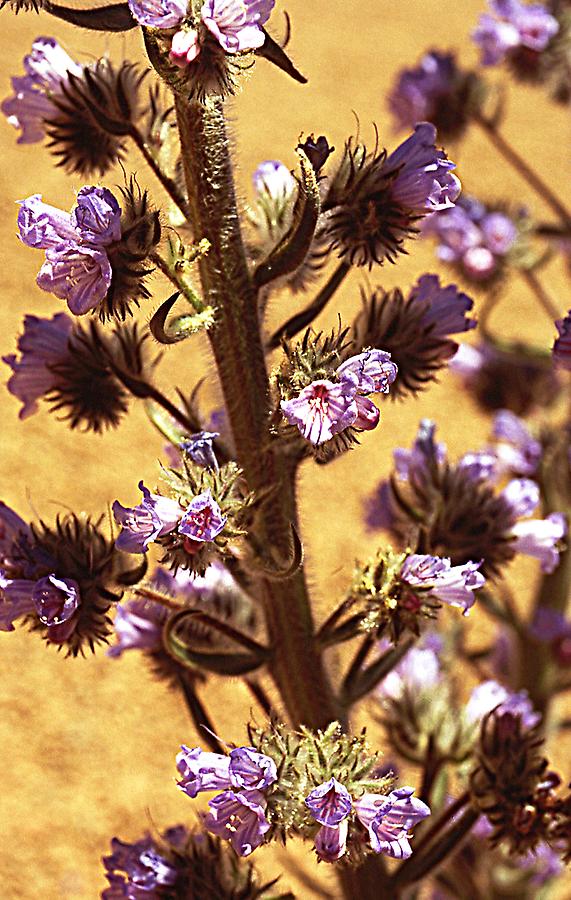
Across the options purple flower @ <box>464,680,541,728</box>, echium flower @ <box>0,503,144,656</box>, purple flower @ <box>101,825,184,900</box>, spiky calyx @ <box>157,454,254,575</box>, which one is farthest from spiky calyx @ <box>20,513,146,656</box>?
purple flower @ <box>464,680,541,728</box>

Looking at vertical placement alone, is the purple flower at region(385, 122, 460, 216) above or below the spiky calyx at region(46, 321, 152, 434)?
below

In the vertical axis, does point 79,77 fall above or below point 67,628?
above

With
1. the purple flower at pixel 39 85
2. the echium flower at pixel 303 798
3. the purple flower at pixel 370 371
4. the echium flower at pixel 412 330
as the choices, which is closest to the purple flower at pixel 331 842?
the echium flower at pixel 303 798

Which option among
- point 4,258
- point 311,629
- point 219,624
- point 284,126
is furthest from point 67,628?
point 284,126

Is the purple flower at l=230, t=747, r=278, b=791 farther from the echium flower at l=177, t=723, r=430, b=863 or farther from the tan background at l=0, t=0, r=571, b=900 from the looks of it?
the tan background at l=0, t=0, r=571, b=900

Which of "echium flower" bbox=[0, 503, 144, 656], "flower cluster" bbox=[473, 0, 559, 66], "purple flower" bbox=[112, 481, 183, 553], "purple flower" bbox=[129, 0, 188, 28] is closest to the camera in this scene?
"purple flower" bbox=[129, 0, 188, 28]

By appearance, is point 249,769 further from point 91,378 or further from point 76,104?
point 76,104

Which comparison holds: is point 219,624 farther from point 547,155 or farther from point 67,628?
point 547,155
